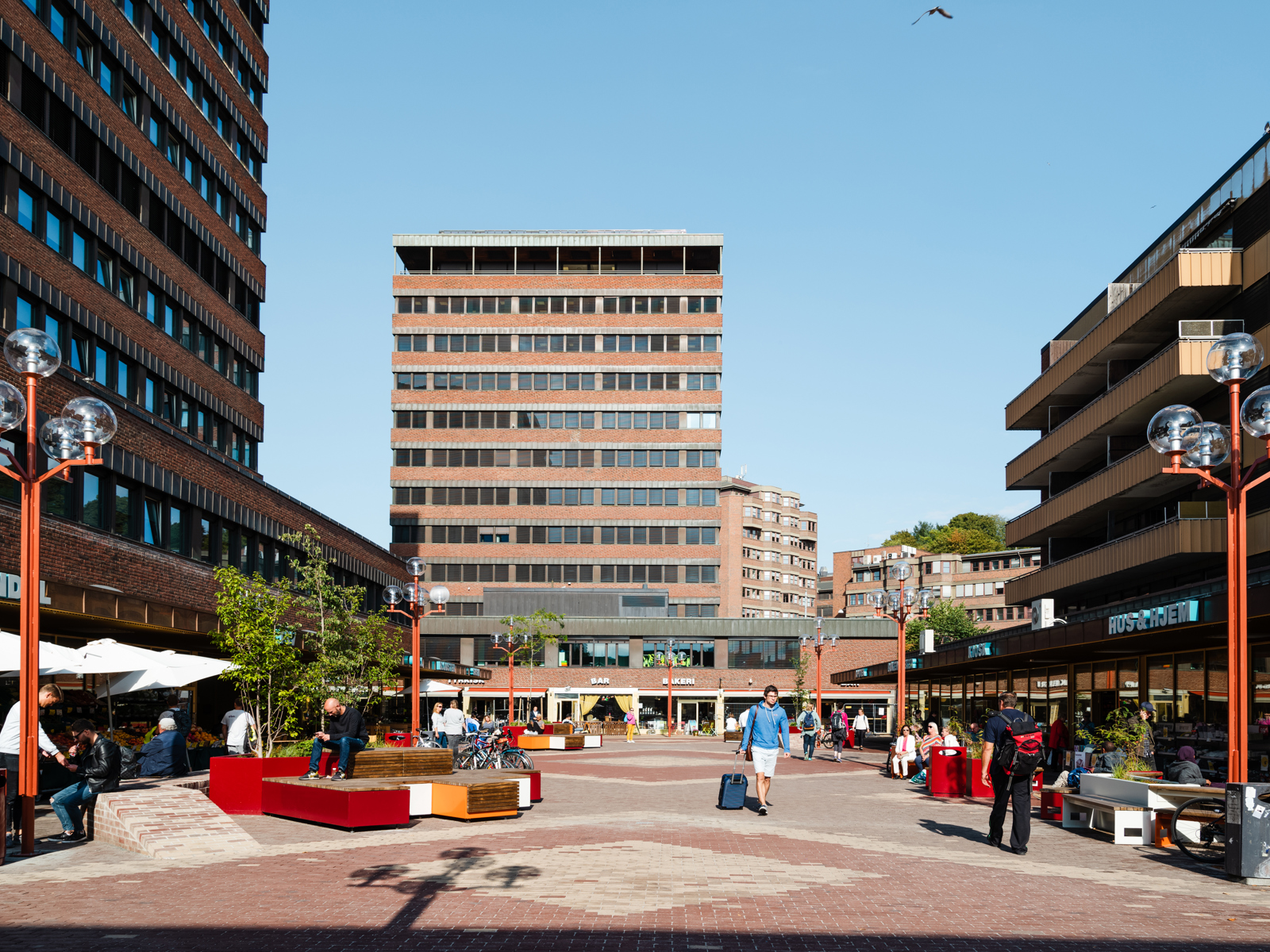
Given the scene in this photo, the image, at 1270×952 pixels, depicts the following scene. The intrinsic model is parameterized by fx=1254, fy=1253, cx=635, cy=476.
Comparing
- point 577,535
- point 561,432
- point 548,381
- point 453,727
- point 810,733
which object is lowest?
point 810,733

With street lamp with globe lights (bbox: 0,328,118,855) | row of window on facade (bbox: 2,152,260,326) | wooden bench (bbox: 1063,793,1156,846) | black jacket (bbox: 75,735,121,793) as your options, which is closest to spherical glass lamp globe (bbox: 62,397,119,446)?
street lamp with globe lights (bbox: 0,328,118,855)

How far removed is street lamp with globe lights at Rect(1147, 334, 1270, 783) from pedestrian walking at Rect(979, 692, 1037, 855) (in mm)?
2179

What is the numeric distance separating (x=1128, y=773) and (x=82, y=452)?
552 inches

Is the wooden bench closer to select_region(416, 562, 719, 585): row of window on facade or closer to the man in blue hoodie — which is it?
the man in blue hoodie

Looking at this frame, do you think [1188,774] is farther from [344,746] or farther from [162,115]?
[162,115]

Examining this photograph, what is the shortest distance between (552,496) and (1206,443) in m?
75.2

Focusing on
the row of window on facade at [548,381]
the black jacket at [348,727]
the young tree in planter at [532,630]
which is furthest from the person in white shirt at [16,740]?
the row of window on facade at [548,381]

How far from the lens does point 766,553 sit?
13675 cm

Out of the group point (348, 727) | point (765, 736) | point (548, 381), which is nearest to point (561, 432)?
point (548, 381)

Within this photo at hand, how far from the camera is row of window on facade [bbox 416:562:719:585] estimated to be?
8712cm

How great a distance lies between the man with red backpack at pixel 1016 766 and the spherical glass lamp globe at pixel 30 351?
459 inches

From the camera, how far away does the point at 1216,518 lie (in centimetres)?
3484

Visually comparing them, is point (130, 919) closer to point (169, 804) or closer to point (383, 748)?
point (169, 804)

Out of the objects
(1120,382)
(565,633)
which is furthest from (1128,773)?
(565,633)
